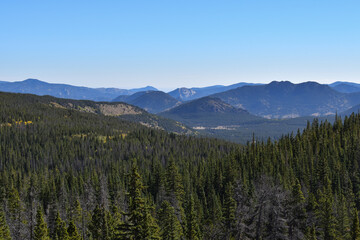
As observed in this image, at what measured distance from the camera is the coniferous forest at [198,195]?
51.8 metres

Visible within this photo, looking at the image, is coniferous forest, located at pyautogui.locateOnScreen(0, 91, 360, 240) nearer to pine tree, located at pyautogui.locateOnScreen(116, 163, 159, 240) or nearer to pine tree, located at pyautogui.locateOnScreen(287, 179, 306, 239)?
pine tree, located at pyautogui.locateOnScreen(116, 163, 159, 240)

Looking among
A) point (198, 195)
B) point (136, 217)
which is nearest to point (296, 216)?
point (136, 217)

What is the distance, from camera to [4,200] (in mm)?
104750

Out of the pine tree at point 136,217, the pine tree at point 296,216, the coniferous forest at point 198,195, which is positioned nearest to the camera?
the pine tree at point 136,217

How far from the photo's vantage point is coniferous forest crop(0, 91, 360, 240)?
51781mm

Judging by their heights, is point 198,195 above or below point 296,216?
below

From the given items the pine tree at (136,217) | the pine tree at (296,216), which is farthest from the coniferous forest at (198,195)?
the pine tree at (296,216)

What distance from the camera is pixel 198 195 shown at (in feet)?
407

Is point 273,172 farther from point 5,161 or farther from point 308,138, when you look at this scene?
point 5,161

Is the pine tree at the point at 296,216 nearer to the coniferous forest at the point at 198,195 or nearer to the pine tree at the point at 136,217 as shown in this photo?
the coniferous forest at the point at 198,195

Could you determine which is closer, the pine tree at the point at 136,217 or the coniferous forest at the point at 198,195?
the pine tree at the point at 136,217

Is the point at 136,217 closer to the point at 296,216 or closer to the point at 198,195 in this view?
the point at 296,216

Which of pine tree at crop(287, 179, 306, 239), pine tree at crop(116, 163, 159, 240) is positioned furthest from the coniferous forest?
pine tree at crop(287, 179, 306, 239)

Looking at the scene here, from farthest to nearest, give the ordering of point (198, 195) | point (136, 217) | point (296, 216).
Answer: point (198, 195) < point (296, 216) < point (136, 217)
